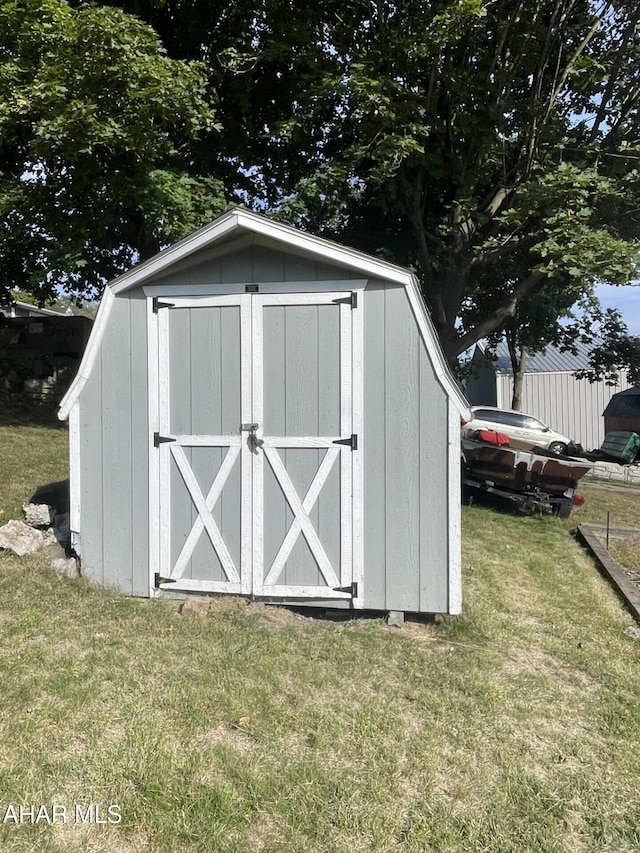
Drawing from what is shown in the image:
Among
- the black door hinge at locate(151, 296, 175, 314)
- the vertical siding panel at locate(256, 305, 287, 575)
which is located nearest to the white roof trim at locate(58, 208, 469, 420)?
the black door hinge at locate(151, 296, 175, 314)

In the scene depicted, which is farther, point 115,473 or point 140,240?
point 140,240

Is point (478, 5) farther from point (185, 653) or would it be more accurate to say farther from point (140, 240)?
point (185, 653)

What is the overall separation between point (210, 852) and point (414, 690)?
1550 millimetres

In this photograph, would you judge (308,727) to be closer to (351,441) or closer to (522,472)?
(351,441)

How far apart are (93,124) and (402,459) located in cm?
608

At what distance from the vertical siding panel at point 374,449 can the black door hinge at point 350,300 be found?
68 mm

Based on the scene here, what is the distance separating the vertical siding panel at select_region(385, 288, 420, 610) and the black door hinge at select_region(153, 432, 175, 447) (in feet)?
5.63

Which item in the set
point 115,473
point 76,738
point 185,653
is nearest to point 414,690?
point 185,653

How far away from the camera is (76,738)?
2797 millimetres

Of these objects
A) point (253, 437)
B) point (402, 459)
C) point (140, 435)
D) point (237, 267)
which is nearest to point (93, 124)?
point (237, 267)

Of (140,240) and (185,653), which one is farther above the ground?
(140,240)

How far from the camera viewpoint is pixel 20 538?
5188 mm

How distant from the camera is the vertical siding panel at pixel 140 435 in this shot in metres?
4.57

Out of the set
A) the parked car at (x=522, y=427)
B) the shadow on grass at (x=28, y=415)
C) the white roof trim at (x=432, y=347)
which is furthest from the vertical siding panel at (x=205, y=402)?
the parked car at (x=522, y=427)
